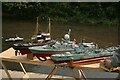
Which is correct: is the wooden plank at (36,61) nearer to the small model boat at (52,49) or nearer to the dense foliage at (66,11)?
the small model boat at (52,49)

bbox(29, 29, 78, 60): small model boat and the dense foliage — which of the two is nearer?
bbox(29, 29, 78, 60): small model boat

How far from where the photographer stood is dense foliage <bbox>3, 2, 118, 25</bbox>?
1069 centimetres

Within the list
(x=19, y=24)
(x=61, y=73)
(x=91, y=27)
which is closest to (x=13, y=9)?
(x=19, y=24)

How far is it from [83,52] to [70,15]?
8.95m

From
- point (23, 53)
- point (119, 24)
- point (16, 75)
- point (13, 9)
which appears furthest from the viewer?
point (13, 9)

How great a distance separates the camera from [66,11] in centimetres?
1113

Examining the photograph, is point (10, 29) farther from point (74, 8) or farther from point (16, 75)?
point (16, 75)

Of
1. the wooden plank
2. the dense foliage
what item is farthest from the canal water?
the wooden plank

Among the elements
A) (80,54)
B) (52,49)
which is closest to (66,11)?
(52,49)

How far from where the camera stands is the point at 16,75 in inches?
126

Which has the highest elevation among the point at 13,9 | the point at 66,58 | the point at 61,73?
the point at 13,9

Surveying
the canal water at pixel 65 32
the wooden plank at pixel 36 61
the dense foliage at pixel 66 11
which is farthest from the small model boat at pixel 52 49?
the dense foliage at pixel 66 11

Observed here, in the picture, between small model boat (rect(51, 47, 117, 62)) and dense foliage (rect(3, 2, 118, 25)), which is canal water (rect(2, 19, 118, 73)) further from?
small model boat (rect(51, 47, 117, 62))

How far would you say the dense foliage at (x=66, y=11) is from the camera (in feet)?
35.1
